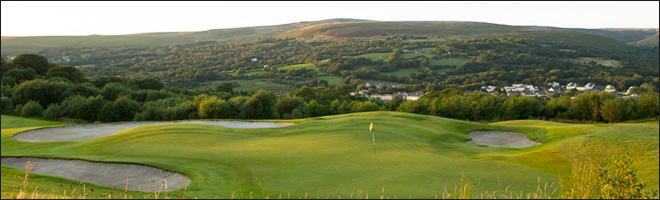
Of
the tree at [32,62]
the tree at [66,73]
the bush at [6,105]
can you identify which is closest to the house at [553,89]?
the tree at [66,73]

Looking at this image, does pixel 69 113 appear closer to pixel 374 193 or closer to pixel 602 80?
pixel 374 193

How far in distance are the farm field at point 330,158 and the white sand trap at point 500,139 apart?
A: 204 centimetres

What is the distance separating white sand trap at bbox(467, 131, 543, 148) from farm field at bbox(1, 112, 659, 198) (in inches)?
80.2

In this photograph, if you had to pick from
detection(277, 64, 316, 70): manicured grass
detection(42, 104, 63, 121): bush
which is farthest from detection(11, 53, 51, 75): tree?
detection(277, 64, 316, 70): manicured grass

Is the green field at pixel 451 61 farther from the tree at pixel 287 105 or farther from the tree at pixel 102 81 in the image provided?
the tree at pixel 102 81

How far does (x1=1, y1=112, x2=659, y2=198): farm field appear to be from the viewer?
12.4 metres

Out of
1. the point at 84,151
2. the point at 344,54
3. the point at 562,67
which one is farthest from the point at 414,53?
the point at 84,151

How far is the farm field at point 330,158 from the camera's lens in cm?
1238

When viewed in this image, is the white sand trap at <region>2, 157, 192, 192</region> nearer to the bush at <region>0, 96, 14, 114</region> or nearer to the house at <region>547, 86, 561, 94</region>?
the bush at <region>0, 96, 14, 114</region>

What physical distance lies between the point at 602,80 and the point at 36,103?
4717 inches

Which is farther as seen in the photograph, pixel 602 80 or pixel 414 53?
pixel 414 53

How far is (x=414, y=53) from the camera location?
150375 millimetres

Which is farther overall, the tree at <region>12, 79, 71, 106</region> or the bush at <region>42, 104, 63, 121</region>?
the tree at <region>12, 79, 71, 106</region>

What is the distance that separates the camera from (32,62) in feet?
261
